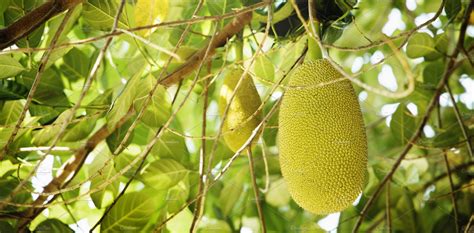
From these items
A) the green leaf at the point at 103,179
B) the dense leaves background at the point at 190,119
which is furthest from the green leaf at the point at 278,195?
the green leaf at the point at 103,179

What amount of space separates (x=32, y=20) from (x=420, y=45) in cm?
56

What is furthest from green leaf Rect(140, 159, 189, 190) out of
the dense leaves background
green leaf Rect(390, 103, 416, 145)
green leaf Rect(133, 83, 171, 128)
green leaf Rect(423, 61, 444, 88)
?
green leaf Rect(423, 61, 444, 88)

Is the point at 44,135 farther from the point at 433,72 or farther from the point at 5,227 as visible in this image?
the point at 433,72

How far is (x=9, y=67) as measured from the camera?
833mm

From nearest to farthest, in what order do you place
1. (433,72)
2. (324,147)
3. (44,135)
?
(324,147), (44,135), (433,72)

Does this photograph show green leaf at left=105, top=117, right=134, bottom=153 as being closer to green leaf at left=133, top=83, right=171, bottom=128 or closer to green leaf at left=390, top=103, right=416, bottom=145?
green leaf at left=133, top=83, right=171, bottom=128

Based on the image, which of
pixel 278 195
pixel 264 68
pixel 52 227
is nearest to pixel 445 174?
pixel 278 195

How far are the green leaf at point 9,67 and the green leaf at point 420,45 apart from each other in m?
0.54

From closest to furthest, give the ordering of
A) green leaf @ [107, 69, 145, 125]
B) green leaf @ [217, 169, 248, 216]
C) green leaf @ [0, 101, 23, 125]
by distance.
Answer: green leaf @ [107, 69, 145, 125], green leaf @ [0, 101, 23, 125], green leaf @ [217, 169, 248, 216]

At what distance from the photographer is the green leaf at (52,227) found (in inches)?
35.2

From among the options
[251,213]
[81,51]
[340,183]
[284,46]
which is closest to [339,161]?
[340,183]

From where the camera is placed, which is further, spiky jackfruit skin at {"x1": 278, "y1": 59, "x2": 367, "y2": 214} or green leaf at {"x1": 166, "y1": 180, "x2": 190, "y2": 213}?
green leaf at {"x1": 166, "y1": 180, "x2": 190, "y2": 213}

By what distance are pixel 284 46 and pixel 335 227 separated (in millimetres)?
257

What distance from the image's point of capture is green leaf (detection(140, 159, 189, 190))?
Result: 0.93 metres
